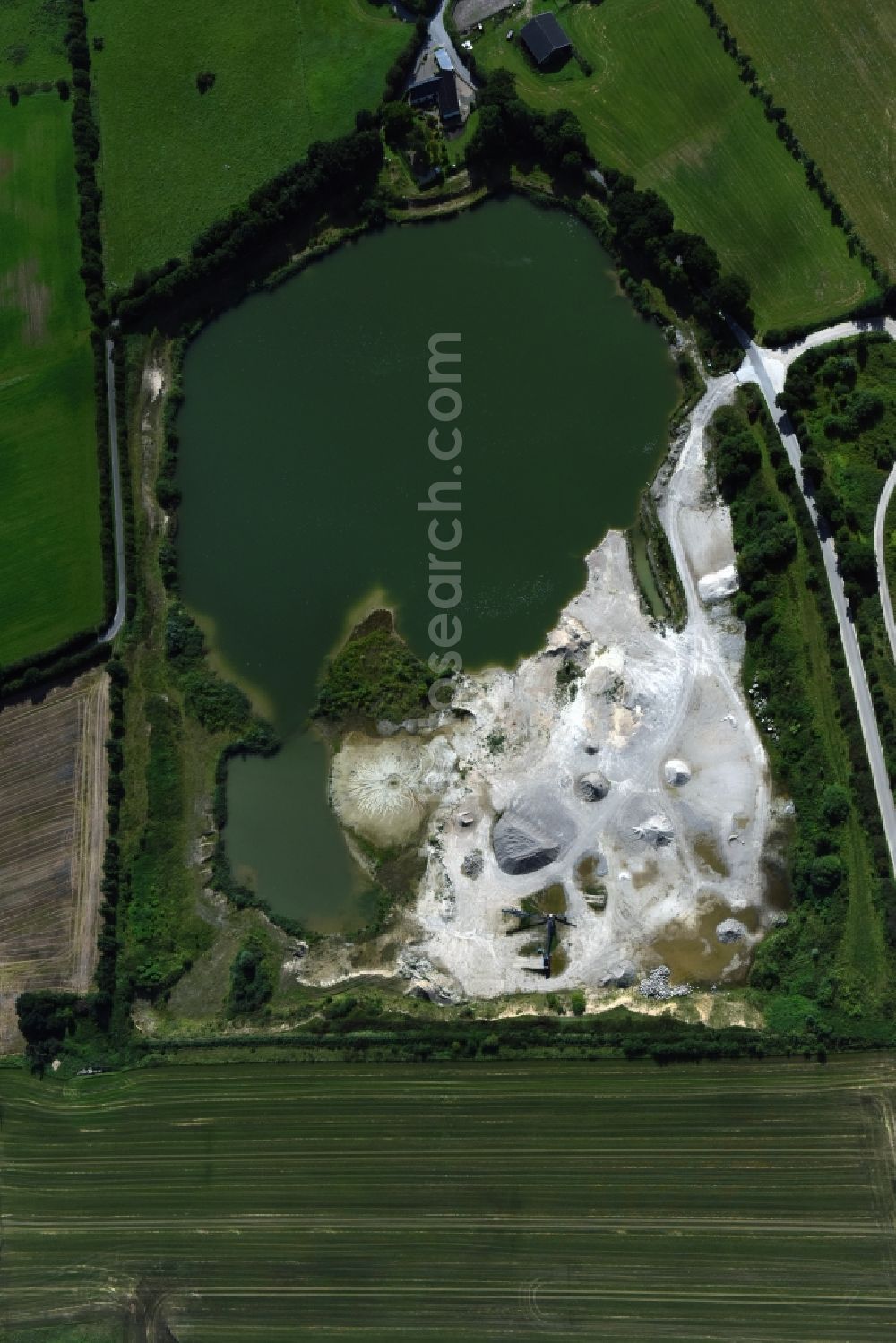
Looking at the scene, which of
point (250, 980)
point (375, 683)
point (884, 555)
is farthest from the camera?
point (375, 683)

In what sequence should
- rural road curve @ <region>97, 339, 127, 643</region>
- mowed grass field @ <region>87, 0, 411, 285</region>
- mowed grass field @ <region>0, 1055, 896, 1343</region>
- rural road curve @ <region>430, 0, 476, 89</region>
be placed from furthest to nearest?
mowed grass field @ <region>87, 0, 411, 285</region>
rural road curve @ <region>430, 0, 476, 89</region>
rural road curve @ <region>97, 339, 127, 643</region>
mowed grass field @ <region>0, 1055, 896, 1343</region>

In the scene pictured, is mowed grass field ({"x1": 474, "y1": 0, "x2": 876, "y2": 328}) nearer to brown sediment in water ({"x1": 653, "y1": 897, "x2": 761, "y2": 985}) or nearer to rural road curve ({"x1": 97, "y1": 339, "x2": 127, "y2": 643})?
rural road curve ({"x1": 97, "y1": 339, "x2": 127, "y2": 643})

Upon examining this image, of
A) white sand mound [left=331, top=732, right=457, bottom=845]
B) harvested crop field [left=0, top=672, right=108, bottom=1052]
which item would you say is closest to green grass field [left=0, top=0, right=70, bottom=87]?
harvested crop field [left=0, top=672, right=108, bottom=1052]

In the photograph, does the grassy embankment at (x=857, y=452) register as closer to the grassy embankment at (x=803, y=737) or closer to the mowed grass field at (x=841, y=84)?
the grassy embankment at (x=803, y=737)

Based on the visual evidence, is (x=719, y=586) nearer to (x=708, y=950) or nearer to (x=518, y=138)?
(x=708, y=950)

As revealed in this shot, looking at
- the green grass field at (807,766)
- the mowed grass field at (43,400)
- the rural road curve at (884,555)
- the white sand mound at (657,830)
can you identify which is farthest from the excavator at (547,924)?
the mowed grass field at (43,400)

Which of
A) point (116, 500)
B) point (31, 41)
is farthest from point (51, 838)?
point (31, 41)
